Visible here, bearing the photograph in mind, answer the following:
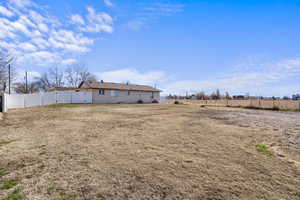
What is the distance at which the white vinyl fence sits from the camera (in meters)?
14.6

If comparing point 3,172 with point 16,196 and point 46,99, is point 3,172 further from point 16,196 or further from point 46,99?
point 46,99

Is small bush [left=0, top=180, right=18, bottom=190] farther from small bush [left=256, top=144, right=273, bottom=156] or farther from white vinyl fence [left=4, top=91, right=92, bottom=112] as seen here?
white vinyl fence [left=4, top=91, right=92, bottom=112]

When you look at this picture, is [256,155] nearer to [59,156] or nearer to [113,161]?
[113,161]

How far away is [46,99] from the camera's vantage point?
1894cm

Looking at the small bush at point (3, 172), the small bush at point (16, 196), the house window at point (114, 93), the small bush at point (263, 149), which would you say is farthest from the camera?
the house window at point (114, 93)

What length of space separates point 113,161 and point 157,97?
29771mm

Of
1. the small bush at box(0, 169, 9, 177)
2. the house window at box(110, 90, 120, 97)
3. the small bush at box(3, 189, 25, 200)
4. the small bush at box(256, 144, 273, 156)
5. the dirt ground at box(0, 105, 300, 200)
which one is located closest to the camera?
the small bush at box(3, 189, 25, 200)

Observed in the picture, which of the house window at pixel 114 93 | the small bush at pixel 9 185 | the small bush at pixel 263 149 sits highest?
the house window at pixel 114 93

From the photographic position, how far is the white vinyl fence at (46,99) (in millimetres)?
14602

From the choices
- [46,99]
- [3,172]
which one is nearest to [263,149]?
[3,172]

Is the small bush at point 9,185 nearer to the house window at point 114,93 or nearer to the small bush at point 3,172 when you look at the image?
the small bush at point 3,172

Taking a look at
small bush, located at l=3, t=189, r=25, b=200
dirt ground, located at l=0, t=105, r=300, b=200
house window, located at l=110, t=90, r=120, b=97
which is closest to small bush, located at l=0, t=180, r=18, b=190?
dirt ground, located at l=0, t=105, r=300, b=200

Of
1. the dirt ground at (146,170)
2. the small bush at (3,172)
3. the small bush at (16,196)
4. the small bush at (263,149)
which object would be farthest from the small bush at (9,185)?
the small bush at (263,149)

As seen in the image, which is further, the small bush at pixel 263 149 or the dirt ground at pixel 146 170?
the small bush at pixel 263 149
